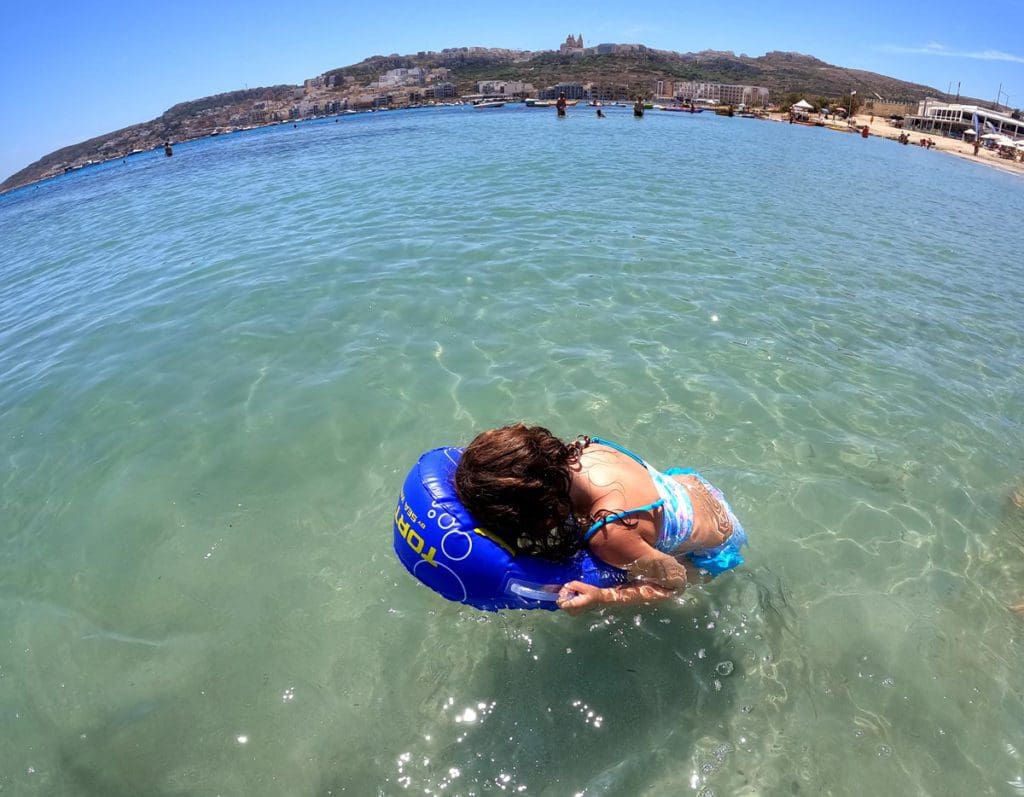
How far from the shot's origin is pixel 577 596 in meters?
2.91

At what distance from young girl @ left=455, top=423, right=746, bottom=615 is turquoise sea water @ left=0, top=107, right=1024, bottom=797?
2.22 ft

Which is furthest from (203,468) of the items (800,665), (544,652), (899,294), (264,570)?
(899,294)

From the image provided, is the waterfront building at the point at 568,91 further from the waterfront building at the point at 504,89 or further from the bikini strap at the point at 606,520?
the bikini strap at the point at 606,520

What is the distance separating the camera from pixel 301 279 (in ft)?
31.6

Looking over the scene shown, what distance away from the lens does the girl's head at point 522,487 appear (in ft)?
8.34

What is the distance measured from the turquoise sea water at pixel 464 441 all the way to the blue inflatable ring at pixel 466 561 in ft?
2.28

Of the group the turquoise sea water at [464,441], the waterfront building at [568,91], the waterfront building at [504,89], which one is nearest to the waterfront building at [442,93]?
the waterfront building at [504,89]

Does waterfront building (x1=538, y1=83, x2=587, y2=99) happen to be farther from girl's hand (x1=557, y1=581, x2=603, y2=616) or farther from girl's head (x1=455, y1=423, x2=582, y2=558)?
girl's hand (x1=557, y1=581, x2=603, y2=616)

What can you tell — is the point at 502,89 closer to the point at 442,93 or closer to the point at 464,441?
the point at 442,93

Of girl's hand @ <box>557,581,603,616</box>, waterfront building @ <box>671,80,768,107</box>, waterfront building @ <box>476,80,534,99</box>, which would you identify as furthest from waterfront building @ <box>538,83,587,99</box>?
girl's hand @ <box>557,581,603,616</box>

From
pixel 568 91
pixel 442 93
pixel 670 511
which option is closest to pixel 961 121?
pixel 670 511

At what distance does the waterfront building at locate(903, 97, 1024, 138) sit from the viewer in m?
61.8

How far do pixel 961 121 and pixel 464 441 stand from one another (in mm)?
90935

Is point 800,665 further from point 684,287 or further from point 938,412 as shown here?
point 684,287
